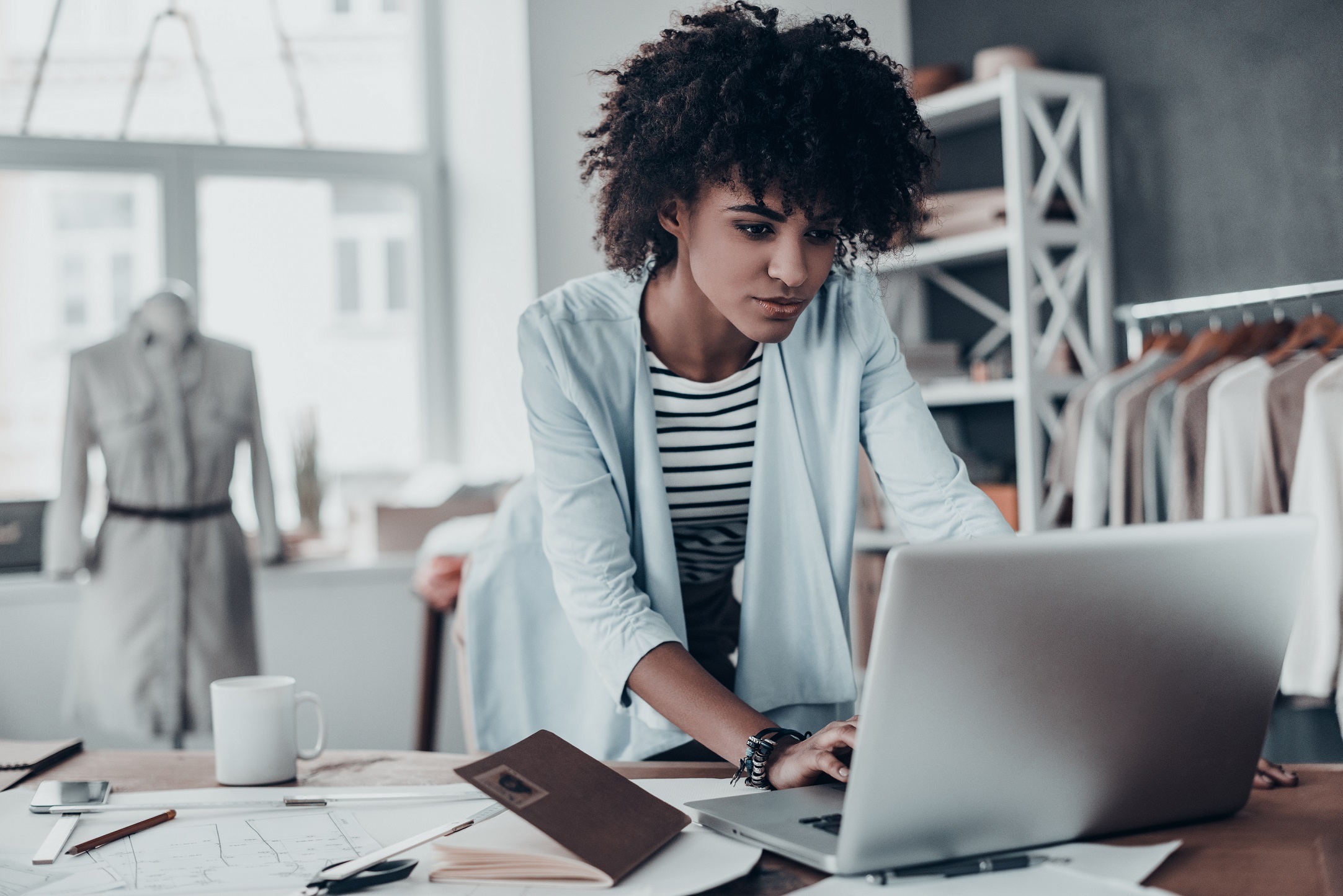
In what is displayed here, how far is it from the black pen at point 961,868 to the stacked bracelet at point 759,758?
241mm

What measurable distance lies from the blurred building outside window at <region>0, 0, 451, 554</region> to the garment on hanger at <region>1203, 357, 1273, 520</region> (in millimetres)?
2519

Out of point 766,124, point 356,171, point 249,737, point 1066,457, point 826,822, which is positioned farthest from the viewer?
point 356,171

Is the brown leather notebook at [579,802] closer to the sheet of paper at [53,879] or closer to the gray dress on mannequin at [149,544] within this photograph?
the sheet of paper at [53,879]

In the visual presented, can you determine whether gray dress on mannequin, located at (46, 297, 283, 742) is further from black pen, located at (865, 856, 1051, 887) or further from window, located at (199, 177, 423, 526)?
black pen, located at (865, 856, 1051, 887)

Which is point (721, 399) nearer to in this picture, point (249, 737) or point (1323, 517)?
point (249, 737)

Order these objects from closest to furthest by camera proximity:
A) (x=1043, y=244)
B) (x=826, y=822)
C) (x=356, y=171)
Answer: (x=826, y=822) → (x=1043, y=244) → (x=356, y=171)

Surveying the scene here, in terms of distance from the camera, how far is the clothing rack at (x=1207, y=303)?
247cm

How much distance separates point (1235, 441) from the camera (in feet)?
7.66

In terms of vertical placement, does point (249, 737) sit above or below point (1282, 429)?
below

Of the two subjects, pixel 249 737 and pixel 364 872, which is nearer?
pixel 364 872

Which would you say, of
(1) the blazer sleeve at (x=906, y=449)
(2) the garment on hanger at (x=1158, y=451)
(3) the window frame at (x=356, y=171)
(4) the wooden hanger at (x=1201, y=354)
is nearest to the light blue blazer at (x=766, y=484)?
(1) the blazer sleeve at (x=906, y=449)

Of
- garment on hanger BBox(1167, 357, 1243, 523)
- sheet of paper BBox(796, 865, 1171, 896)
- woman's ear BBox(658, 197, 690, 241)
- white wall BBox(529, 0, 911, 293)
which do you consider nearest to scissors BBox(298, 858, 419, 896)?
sheet of paper BBox(796, 865, 1171, 896)

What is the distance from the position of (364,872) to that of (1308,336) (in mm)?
2319

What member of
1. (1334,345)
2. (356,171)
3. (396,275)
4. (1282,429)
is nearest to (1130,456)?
(1282,429)
